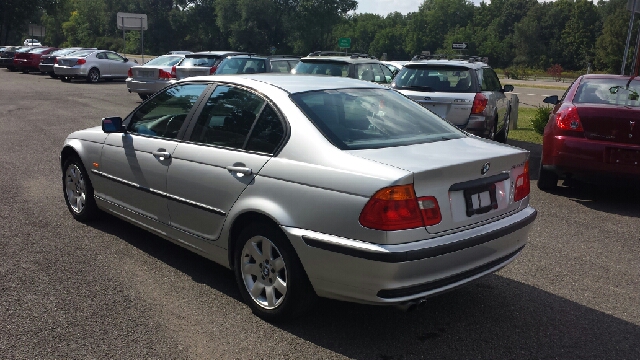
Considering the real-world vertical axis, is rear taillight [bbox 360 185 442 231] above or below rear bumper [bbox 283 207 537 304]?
above

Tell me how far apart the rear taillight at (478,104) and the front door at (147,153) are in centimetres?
572

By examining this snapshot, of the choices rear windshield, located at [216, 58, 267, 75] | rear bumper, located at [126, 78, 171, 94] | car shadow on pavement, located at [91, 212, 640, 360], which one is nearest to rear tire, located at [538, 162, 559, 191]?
car shadow on pavement, located at [91, 212, 640, 360]

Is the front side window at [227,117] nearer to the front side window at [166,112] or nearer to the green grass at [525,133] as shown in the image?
the front side window at [166,112]

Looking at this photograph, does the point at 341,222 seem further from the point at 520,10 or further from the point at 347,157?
the point at 520,10

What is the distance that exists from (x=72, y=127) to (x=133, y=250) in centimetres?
922

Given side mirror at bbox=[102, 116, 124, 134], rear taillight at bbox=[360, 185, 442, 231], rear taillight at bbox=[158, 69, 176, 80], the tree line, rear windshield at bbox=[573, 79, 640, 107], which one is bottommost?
rear taillight at bbox=[360, 185, 442, 231]

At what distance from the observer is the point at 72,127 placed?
1375 cm

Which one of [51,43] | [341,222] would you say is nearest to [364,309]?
[341,222]

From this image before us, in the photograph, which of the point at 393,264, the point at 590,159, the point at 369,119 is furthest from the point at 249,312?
the point at 590,159

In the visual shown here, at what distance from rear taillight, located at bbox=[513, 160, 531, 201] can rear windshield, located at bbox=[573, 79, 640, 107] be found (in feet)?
13.6

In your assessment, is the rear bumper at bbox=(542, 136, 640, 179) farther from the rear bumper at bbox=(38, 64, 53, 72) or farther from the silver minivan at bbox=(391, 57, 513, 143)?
the rear bumper at bbox=(38, 64, 53, 72)

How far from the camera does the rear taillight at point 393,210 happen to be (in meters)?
3.45

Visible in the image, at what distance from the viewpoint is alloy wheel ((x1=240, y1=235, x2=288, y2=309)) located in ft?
13.1

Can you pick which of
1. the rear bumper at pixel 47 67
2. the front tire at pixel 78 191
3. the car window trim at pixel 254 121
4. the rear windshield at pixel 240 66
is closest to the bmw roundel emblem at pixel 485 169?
the car window trim at pixel 254 121
